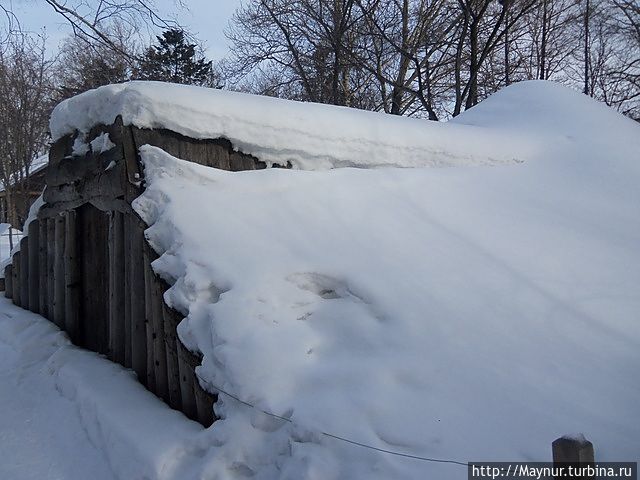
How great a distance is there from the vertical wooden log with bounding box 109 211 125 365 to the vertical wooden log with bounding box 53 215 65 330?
1115mm

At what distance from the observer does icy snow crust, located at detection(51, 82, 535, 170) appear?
3.93m

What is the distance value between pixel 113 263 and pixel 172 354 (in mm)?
1186

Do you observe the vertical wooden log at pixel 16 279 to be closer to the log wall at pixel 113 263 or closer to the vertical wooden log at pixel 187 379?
the log wall at pixel 113 263

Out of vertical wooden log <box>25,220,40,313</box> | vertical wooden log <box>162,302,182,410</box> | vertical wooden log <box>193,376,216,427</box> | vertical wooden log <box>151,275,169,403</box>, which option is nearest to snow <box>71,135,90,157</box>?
vertical wooden log <box>25,220,40,313</box>

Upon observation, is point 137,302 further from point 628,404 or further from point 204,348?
point 628,404

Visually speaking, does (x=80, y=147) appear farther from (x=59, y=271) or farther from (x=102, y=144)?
(x=59, y=271)

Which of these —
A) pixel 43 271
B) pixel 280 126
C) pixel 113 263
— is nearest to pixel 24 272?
pixel 43 271

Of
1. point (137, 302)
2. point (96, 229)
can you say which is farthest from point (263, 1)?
point (137, 302)

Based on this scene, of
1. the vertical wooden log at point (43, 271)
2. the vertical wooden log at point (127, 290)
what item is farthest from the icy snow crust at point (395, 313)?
the vertical wooden log at point (43, 271)

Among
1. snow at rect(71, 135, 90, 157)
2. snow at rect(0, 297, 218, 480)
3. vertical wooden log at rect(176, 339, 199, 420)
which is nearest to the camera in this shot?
snow at rect(0, 297, 218, 480)

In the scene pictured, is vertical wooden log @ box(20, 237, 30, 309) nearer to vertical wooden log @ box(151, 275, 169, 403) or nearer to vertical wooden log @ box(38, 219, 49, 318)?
vertical wooden log @ box(38, 219, 49, 318)

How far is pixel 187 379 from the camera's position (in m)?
3.01

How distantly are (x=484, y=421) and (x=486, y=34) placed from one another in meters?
15.1

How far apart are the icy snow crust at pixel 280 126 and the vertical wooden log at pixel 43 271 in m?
1.00
